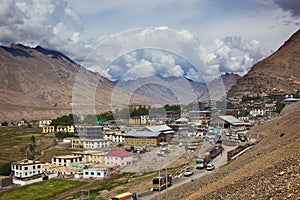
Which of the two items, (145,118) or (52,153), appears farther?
(52,153)

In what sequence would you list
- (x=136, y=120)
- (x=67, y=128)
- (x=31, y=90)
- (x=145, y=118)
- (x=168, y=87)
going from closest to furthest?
(x=168, y=87), (x=145, y=118), (x=136, y=120), (x=67, y=128), (x=31, y=90)

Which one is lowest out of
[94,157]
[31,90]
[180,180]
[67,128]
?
[94,157]

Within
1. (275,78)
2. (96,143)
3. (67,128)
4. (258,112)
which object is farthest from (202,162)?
(275,78)

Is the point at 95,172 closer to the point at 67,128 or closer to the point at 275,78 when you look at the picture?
the point at 67,128

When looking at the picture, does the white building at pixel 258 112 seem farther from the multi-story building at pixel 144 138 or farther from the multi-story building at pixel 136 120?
the multi-story building at pixel 136 120

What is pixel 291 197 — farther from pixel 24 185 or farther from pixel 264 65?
pixel 264 65

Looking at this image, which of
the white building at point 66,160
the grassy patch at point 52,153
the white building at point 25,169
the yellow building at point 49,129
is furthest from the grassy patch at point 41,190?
the yellow building at point 49,129
